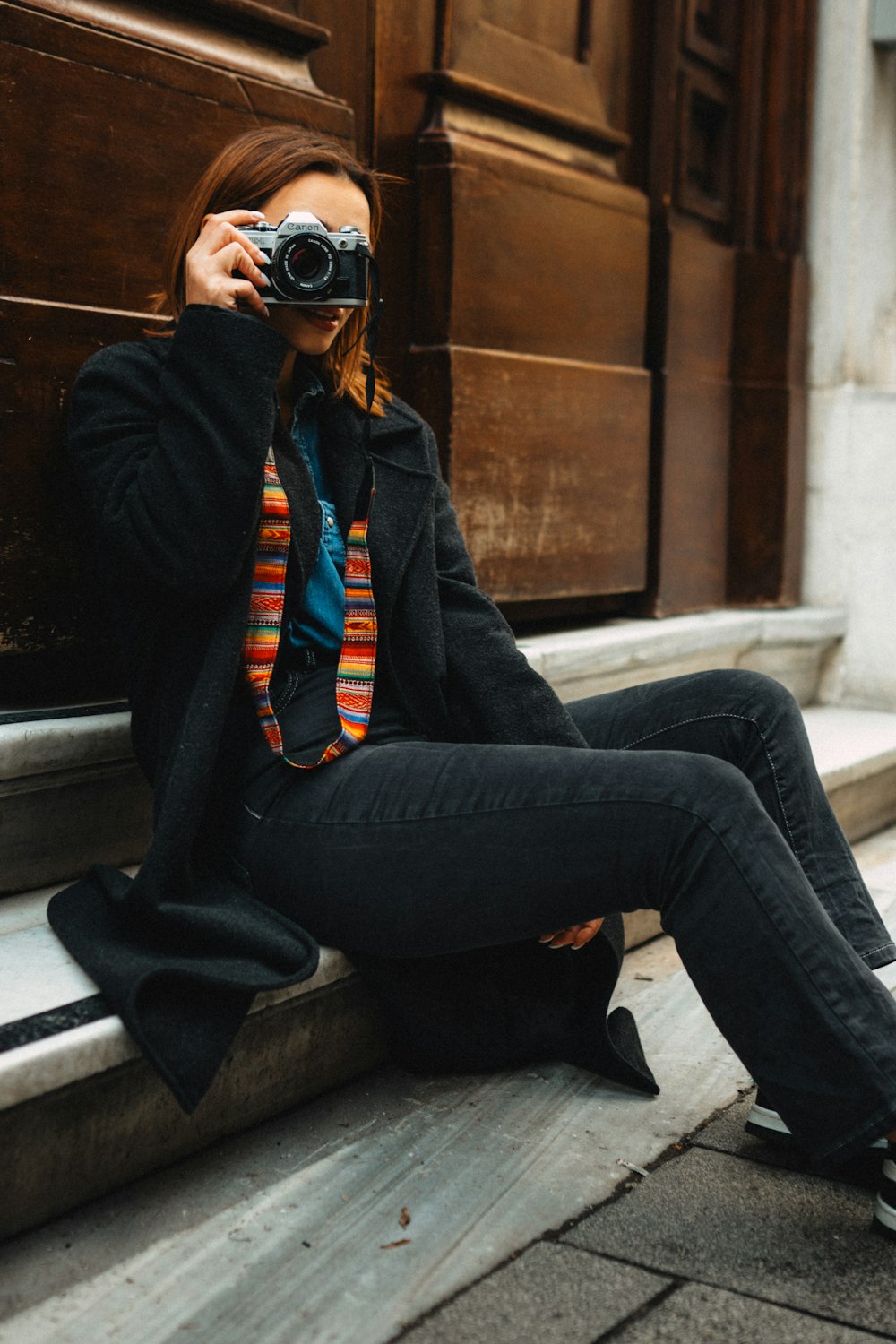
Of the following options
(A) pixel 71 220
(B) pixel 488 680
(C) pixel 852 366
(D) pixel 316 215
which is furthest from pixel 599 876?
(C) pixel 852 366

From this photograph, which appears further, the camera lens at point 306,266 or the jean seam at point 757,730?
the jean seam at point 757,730

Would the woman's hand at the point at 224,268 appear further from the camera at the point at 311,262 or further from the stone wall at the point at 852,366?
the stone wall at the point at 852,366

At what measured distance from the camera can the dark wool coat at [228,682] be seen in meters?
1.58

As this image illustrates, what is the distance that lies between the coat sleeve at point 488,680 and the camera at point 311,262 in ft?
1.16

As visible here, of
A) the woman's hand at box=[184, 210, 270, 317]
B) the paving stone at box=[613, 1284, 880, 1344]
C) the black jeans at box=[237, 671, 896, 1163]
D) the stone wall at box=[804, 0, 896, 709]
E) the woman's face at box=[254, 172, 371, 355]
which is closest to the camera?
the paving stone at box=[613, 1284, 880, 1344]

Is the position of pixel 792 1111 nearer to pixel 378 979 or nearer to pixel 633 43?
pixel 378 979

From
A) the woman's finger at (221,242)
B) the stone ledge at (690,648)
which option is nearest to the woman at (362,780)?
the woman's finger at (221,242)

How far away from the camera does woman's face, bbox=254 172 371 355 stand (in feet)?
5.82

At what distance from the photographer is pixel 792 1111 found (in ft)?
4.96

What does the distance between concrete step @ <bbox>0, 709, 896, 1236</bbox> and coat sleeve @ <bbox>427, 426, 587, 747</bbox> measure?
1.29ft

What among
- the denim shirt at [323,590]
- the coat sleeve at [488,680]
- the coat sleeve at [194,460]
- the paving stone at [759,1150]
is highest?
the coat sleeve at [194,460]

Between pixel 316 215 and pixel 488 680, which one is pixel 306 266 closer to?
pixel 316 215

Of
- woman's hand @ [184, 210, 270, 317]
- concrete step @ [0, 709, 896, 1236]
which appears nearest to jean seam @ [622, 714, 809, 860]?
concrete step @ [0, 709, 896, 1236]

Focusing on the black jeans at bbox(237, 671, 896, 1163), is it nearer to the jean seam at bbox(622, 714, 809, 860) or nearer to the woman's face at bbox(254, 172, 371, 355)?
the jean seam at bbox(622, 714, 809, 860)
